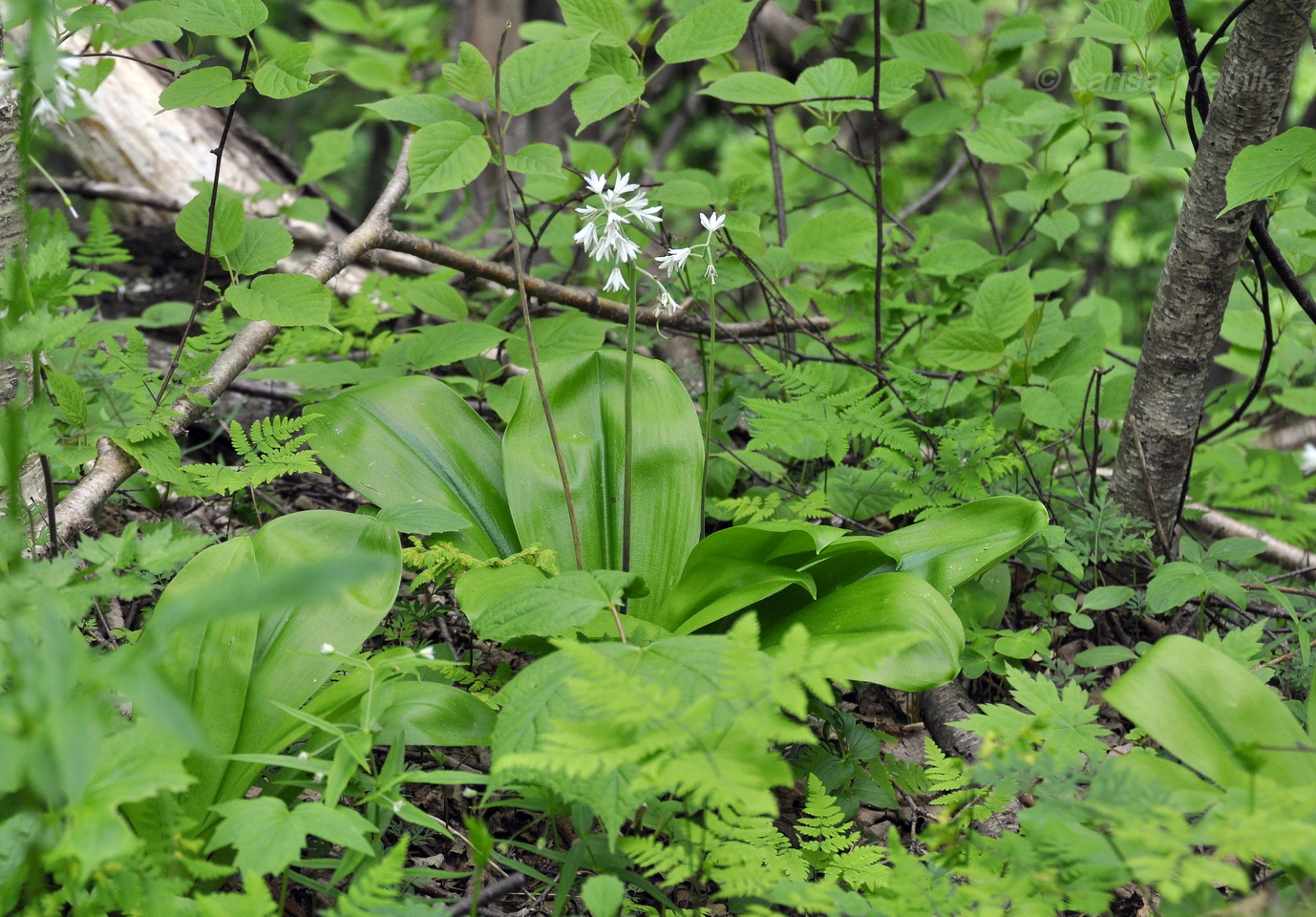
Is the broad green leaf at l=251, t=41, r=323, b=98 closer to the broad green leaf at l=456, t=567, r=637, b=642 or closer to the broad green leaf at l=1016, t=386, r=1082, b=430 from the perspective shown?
the broad green leaf at l=456, t=567, r=637, b=642

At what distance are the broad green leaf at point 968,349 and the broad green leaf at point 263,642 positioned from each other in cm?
142

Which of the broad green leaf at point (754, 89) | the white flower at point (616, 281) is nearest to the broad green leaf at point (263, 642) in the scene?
the white flower at point (616, 281)

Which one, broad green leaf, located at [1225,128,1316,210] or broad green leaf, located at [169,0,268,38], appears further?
broad green leaf, located at [169,0,268,38]

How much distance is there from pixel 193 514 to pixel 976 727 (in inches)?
72.4

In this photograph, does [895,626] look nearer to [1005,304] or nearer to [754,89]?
[1005,304]

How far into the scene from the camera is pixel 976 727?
4.26ft

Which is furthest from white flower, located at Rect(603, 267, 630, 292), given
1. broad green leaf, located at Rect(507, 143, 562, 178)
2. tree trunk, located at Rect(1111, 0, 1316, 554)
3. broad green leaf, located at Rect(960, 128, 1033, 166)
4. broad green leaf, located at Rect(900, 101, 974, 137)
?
broad green leaf, located at Rect(900, 101, 974, 137)

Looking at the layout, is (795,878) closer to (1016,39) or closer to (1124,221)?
(1016,39)

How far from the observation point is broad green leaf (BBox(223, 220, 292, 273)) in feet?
6.05

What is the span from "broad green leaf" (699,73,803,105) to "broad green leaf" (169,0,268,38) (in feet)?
3.24

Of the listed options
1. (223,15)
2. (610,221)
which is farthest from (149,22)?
(610,221)

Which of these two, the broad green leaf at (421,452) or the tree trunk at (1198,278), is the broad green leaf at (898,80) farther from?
the broad green leaf at (421,452)

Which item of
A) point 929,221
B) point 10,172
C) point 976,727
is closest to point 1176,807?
point 976,727

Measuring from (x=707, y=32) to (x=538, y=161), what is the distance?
558 millimetres
